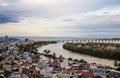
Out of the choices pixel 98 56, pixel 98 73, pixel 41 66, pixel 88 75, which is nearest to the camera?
pixel 88 75

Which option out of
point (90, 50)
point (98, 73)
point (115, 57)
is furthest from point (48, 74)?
point (90, 50)

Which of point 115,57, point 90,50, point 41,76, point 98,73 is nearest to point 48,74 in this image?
point 41,76

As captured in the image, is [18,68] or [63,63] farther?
[63,63]

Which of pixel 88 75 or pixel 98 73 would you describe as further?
pixel 98 73

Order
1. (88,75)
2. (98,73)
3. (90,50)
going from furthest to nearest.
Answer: (90,50)
(98,73)
(88,75)

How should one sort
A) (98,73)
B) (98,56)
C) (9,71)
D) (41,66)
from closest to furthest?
(98,73)
(9,71)
(41,66)
(98,56)

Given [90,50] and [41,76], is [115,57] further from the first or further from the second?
[41,76]

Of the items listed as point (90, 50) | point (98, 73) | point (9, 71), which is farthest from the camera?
point (90, 50)

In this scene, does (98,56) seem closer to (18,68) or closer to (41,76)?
(18,68)
